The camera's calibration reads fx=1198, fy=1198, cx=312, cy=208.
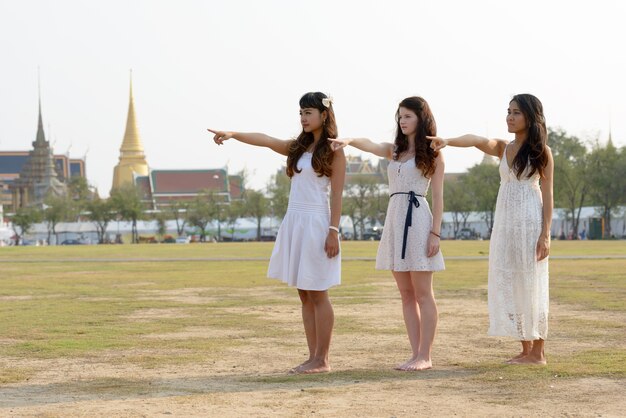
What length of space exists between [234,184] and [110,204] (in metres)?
28.8

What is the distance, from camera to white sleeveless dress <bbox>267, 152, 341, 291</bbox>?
7578 mm

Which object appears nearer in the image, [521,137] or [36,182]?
[521,137]

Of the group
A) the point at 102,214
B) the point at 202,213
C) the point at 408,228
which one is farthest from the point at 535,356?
the point at 102,214

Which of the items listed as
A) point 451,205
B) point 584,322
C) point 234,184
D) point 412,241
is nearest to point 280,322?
point 584,322

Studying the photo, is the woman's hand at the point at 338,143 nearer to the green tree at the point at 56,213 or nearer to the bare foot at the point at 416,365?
the bare foot at the point at 416,365

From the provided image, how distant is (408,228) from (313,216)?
0.63 metres

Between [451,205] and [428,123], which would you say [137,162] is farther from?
[428,123]

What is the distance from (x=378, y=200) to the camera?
8881 cm

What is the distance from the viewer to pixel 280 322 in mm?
11586

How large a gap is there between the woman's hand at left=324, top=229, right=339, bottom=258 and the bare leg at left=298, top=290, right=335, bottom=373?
268mm

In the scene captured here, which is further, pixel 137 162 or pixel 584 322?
pixel 137 162

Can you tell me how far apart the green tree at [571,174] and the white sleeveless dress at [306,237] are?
6580 cm

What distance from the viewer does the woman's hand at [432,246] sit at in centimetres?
765

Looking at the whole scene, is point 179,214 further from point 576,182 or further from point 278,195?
point 576,182
